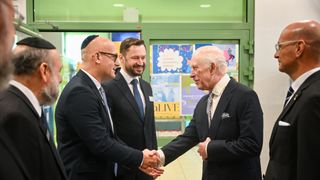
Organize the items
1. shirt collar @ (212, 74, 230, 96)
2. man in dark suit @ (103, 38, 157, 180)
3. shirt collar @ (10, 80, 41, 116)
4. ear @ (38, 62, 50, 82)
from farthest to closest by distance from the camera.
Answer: man in dark suit @ (103, 38, 157, 180)
shirt collar @ (212, 74, 230, 96)
ear @ (38, 62, 50, 82)
shirt collar @ (10, 80, 41, 116)

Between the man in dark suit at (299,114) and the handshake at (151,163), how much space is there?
918 mm

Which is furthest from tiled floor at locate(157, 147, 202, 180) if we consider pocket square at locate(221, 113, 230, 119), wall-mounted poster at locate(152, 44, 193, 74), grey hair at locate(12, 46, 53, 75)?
grey hair at locate(12, 46, 53, 75)

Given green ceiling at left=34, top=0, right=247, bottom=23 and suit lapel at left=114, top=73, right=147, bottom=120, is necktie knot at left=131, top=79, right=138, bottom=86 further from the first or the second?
green ceiling at left=34, top=0, right=247, bottom=23

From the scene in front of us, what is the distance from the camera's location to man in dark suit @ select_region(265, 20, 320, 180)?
168 centimetres

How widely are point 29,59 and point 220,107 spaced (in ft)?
4.17

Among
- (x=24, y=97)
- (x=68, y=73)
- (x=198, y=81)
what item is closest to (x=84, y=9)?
(x=68, y=73)

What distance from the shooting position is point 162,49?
445cm

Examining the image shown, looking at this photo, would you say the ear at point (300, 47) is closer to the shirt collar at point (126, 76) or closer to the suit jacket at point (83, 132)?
the suit jacket at point (83, 132)

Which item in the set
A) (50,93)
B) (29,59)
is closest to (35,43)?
(29,59)

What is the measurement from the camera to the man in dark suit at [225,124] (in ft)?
7.31

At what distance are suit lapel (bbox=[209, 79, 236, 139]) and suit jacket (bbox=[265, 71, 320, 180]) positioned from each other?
0.46 metres

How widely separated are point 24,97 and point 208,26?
332 centimetres

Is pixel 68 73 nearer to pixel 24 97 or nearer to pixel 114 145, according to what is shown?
pixel 114 145

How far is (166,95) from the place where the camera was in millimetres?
4504
